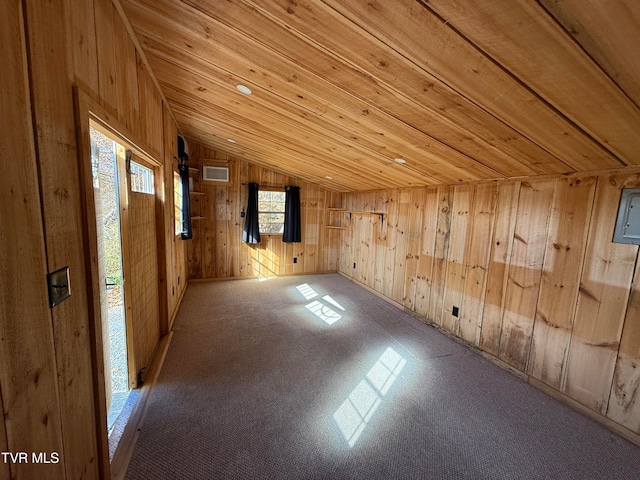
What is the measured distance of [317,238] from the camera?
5.84 m

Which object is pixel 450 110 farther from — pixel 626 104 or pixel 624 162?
pixel 624 162

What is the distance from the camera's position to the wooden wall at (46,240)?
2.21 ft

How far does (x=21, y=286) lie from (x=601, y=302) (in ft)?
10.1

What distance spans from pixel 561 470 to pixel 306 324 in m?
2.38

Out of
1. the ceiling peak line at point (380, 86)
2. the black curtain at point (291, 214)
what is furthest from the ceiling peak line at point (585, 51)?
the black curtain at point (291, 214)

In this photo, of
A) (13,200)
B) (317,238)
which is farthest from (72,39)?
(317,238)

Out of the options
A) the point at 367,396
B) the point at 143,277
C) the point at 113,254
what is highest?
the point at 113,254

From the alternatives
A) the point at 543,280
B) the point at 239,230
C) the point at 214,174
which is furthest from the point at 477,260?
the point at 214,174

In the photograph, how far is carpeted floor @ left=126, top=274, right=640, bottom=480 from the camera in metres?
1.49

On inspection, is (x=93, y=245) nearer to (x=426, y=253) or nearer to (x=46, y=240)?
(x=46, y=240)

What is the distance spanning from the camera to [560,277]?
2.12 meters

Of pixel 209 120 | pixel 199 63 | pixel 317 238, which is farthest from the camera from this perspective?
pixel 317 238

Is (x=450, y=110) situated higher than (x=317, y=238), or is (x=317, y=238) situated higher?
(x=450, y=110)

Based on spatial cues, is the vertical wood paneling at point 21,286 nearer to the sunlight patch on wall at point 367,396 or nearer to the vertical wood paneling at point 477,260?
the sunlight patch on wall at point 367,396
